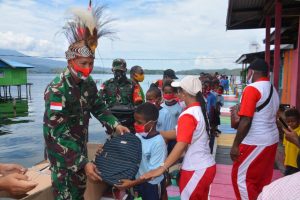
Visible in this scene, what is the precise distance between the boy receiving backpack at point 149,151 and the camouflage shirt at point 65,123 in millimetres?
606

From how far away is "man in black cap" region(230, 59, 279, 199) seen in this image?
3215 mm

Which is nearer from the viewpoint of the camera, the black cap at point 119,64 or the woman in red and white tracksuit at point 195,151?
the woman in red and white tracksuit at point 195,151

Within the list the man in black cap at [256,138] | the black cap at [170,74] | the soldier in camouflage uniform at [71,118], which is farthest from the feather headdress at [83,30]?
the black cap at [170,74]

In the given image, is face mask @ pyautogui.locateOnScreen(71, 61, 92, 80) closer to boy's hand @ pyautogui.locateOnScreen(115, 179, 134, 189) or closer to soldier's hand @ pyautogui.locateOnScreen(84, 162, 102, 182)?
soldier's hand @ pyautogui.locateOnScreen(84, 162, 102, 182)

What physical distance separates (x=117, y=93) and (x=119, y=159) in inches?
89.1

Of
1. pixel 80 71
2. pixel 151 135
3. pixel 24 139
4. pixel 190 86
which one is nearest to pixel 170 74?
pixel 151 135

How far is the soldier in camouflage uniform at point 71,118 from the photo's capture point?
7.70 feet

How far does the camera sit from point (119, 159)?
8.03 feet

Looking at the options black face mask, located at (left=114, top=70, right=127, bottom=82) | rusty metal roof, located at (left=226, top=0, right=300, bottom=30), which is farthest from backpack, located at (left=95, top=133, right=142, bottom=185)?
rusty metal roof, located at (left=226, top=0, right=300, bottom=30)

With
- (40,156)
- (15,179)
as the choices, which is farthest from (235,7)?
(40,156)

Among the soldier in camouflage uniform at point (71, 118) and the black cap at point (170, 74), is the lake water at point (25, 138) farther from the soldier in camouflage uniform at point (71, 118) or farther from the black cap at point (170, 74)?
the soldier in camouflage uniform at point (71, 118)

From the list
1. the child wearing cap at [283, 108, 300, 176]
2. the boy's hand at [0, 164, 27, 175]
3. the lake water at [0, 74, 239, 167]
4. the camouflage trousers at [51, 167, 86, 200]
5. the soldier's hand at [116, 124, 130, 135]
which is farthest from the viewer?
the lake water at [0, 74, 239, 167]

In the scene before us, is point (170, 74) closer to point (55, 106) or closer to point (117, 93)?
point (117, 93)

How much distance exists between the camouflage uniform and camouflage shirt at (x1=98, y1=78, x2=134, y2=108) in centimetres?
196
